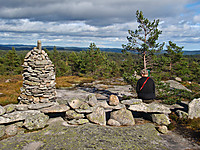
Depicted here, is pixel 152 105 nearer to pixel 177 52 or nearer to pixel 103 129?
pixel 103 129

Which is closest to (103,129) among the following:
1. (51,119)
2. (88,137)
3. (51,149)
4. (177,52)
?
(88,137)

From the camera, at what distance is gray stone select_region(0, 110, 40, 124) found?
755 cm

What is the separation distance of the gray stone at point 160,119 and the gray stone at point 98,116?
129 inches

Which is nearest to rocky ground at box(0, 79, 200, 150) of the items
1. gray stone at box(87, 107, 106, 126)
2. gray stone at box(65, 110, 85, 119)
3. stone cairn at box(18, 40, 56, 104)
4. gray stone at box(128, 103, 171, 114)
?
gray stone at box(87, 107, 106, 126)

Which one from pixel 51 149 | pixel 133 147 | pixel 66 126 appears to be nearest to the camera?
pixel 51 149

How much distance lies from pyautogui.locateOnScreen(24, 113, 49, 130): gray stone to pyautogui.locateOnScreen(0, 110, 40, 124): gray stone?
0.84 ft

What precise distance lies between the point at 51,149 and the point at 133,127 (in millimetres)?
4651

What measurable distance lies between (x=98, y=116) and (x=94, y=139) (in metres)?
2.14

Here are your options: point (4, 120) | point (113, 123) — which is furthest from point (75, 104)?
point (4, 120)

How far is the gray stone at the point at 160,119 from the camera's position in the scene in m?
9.25

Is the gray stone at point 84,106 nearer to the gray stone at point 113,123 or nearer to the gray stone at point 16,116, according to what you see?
the gray stone at point 113,123

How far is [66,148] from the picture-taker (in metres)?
6.03

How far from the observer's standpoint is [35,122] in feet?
26.2

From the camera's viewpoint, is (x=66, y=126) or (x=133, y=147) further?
(x=66, y=126)
